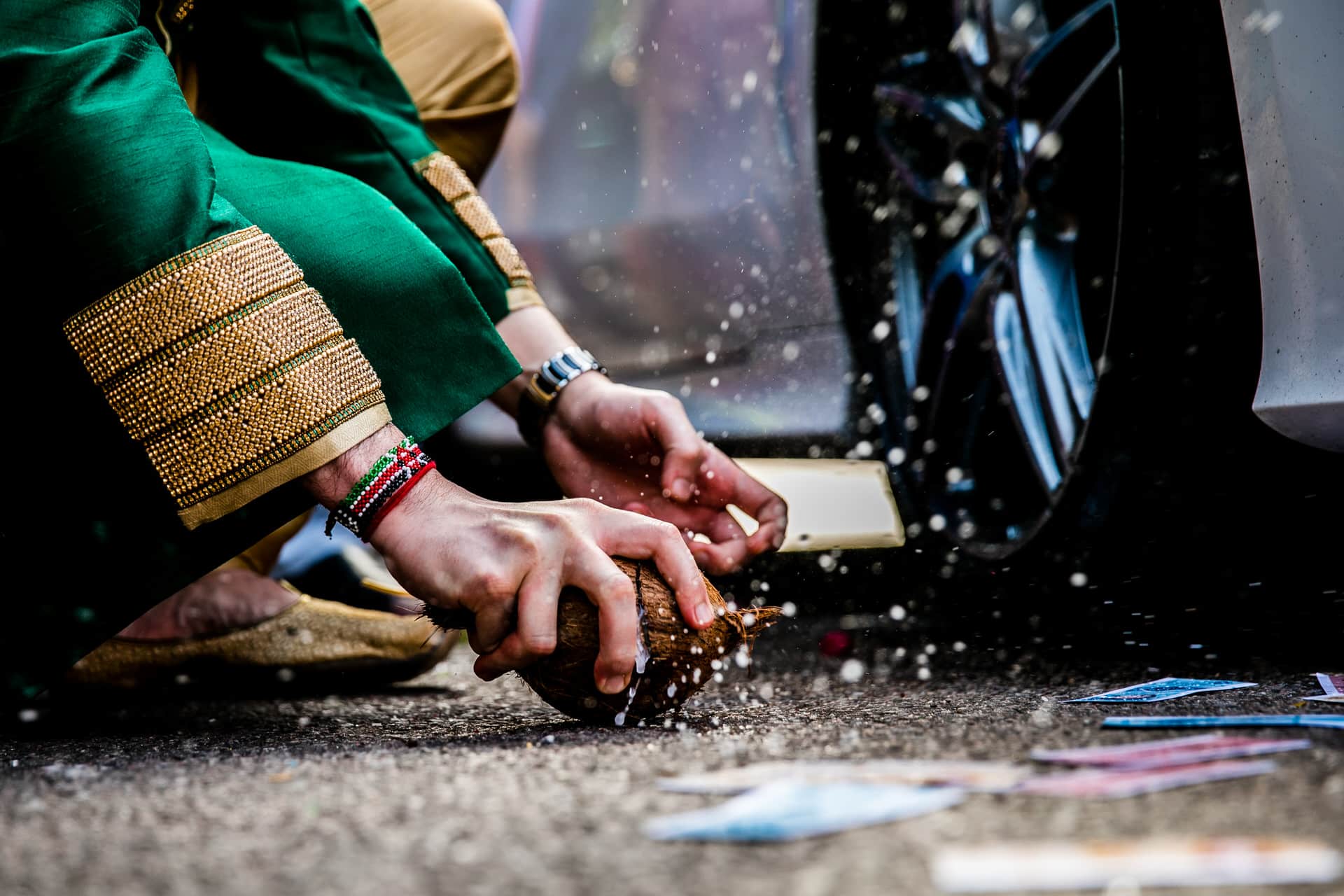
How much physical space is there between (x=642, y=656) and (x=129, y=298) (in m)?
0.56

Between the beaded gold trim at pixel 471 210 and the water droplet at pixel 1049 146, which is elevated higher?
the water droplet at pixel 1049 146

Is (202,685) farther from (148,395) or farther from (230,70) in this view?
(230,70)

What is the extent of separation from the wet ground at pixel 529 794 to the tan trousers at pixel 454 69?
32.3 inches

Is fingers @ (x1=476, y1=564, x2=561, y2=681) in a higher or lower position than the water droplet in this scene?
lower

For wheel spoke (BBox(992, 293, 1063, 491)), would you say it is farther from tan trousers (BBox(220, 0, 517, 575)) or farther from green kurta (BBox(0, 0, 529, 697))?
tan trousers (BBox(220, 0, 517, 575))

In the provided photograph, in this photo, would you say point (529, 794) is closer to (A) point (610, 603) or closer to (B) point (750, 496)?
(A) point (610, 603)

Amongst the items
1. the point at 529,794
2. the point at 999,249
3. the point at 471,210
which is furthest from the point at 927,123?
the point at 529,794

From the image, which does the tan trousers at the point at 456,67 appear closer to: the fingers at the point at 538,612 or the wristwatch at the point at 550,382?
the wristwatch at the point at 550,382

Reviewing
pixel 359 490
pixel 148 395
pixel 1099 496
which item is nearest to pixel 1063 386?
pixel 1099 496

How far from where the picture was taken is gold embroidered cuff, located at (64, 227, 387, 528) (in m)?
1.11

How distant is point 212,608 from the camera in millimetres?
1629

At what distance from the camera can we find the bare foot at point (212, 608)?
1.60 metres

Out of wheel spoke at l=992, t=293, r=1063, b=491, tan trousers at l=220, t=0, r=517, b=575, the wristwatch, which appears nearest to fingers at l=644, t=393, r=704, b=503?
the wristwatch

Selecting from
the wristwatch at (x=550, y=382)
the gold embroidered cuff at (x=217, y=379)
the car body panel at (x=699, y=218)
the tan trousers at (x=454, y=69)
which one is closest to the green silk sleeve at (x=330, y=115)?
the wristwatch at (x=550, y=382)
